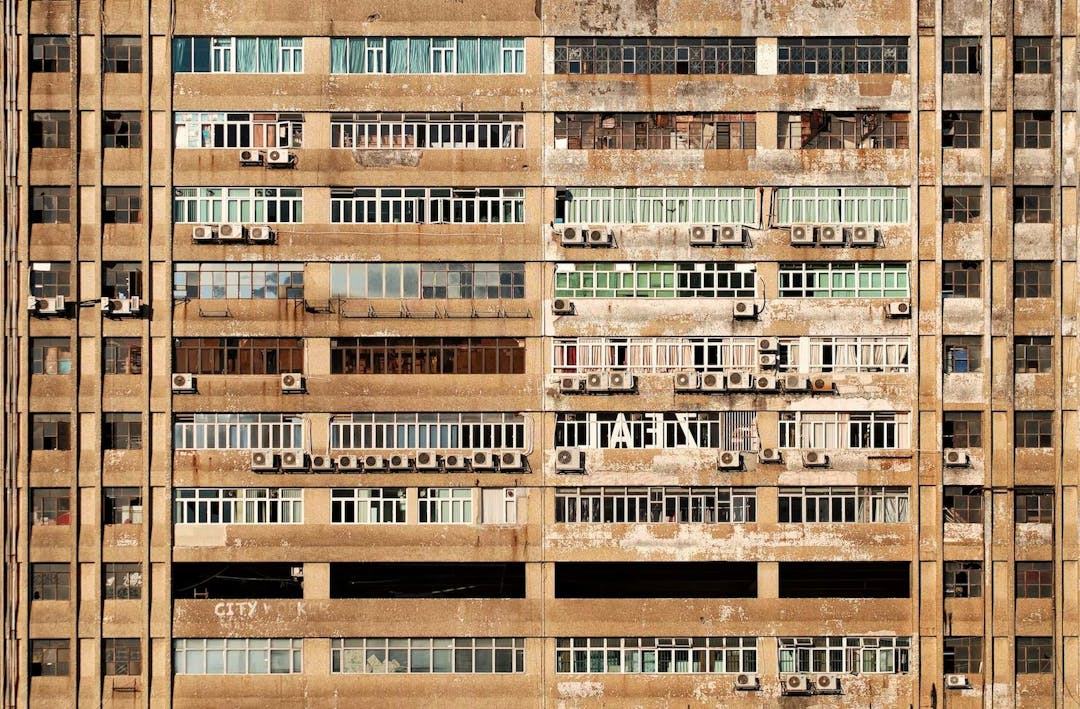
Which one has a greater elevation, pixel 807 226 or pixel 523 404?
pixel 807 226

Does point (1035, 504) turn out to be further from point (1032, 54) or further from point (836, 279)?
Answer: point (1032, 54)

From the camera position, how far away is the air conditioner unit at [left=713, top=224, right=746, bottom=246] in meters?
21.5

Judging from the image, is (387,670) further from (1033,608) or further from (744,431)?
(1033,608)

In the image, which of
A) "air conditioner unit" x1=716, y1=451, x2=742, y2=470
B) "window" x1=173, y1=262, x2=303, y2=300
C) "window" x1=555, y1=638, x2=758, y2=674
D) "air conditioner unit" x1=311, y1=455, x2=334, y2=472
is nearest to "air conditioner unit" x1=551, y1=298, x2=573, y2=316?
"air conditioner unit" x1=716, y1=451, x2=742, y2=470

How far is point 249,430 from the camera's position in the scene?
862 inches

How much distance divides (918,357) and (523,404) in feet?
29.1

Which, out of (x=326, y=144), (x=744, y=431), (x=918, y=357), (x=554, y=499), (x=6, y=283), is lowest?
(x=554, y=499)

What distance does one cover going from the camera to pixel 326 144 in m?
21.9

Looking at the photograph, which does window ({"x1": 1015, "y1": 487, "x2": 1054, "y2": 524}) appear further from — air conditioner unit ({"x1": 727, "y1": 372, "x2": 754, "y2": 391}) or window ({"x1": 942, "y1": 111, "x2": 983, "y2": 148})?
window ({"x1": 942, "y1": 111, "x2": 983, "y2": 148})

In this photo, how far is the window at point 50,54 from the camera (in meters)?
21.8

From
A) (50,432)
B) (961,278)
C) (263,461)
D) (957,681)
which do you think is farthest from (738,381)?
(50,432)

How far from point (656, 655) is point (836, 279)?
9.40 m

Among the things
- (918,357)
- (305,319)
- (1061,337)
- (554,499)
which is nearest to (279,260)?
(305,319)

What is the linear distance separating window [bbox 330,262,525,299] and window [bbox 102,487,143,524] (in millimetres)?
6399
